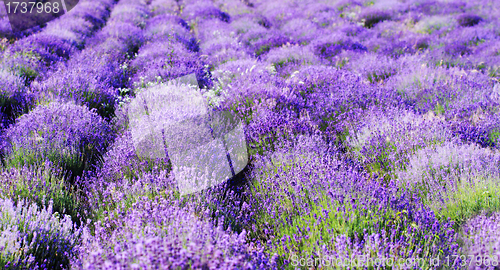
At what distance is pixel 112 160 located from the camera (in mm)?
2549

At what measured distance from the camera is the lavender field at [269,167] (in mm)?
1603

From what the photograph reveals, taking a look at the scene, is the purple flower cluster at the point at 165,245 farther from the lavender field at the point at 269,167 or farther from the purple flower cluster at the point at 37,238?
the purple flower cluster at the point at 37,238

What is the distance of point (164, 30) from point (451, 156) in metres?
Answer: 6.51

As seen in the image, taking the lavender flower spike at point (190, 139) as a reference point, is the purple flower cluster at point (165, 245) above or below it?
above

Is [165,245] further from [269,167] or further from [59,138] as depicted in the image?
[59,138]

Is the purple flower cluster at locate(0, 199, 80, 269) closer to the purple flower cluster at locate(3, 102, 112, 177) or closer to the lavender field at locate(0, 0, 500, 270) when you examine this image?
the lavender field at locate(0, 0, 500, 270)

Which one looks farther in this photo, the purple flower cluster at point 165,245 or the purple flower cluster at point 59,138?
the purple flower cluster at point 59,138

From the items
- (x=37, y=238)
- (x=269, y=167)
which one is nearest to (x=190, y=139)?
(x=269, y=167)

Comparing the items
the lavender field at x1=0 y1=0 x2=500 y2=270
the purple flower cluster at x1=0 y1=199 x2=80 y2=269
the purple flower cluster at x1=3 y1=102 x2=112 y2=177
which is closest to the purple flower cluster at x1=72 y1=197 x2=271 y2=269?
the lavender field at x1=0 y1=0 x2=500 y2=270

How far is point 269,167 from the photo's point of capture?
2.51 metres

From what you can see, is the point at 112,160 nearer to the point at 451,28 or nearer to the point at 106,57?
the point at 106,57

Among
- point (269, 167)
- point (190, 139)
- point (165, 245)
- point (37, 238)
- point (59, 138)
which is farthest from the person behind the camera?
point (190, 139)

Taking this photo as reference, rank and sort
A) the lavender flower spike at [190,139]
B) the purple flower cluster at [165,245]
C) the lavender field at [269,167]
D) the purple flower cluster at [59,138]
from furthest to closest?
the purple flower cluster at [59,138] → the lavender flower spike at [190,139] → the lavender field at [269,167] → the purple flower cluster at [165,245]

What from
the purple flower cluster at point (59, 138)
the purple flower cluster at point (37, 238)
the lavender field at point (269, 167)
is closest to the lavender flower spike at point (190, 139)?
the lavender field at point (269, 167)
